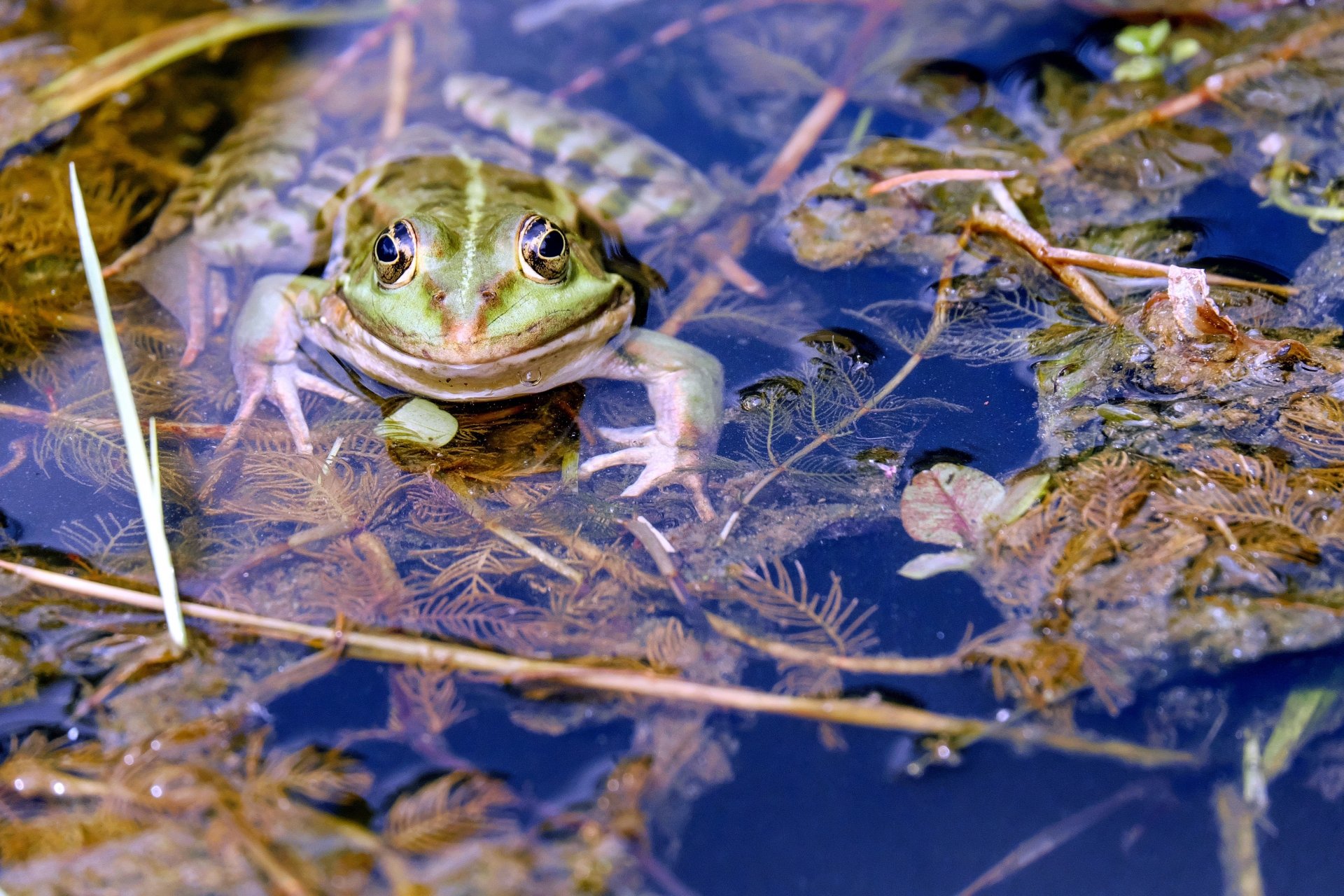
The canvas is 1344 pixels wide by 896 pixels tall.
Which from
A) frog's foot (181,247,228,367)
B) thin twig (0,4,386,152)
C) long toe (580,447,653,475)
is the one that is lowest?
long toe (580,447,653,475)

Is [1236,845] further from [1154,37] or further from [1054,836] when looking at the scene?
[1154,37]

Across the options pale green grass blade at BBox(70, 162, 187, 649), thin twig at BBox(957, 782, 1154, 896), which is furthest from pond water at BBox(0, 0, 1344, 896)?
pale green grass blade at BBox(70, 162, 187, 649)

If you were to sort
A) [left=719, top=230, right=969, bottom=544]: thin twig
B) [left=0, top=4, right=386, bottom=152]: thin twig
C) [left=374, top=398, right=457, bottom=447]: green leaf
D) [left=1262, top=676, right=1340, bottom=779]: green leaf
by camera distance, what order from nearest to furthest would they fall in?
1. [left=1262, top=676, right=1340, bottom=779]: green leaf
2. [left=719, top=230, right=969, bottom=544]: thin twig
3. [left=374, top=398, right=457, bottom=447]: green leaf
4. [left=0, top=4, right=386, bottom=152]: thin twig

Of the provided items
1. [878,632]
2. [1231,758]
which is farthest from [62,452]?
[1231,758]

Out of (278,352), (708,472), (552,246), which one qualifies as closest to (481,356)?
(552,246)

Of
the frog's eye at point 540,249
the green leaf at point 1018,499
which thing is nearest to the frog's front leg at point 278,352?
the frog's eye at point 540,249

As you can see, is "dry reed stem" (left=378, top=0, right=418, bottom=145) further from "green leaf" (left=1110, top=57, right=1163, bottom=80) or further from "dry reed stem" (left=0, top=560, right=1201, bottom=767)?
"green leaf" (left=1110, top=57, right=1163, bottom=80)

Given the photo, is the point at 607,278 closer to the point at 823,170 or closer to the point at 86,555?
the point at 823,170
